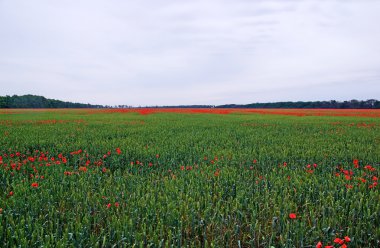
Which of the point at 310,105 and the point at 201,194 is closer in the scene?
the point at 201,194

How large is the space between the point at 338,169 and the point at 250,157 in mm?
2751

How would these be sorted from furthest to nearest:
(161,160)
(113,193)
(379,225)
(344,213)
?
(161,160), (113,193), (344,213), (379,225)

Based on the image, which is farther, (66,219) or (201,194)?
(201,194)

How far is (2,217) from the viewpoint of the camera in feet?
14.0

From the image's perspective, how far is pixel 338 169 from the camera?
8344 mm

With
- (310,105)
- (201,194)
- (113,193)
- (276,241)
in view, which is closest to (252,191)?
(201,194)

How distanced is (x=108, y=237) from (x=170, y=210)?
1030mm

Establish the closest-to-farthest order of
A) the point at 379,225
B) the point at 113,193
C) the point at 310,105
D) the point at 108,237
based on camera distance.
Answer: the point at 108,237, the point at 379,225, the point at 113,193, the point at 310,105

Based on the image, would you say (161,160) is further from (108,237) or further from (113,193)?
(108,237)

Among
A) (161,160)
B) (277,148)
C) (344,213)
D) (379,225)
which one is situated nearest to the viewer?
(379,225)

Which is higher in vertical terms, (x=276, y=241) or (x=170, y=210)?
(x=170, y=210)

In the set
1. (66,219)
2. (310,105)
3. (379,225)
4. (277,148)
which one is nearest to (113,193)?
(66,219)

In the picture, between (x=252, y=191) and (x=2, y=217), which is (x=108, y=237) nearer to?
(x=2, y=217)

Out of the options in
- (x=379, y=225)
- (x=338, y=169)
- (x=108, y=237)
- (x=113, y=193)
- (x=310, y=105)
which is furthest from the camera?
(x=310, y=105)
